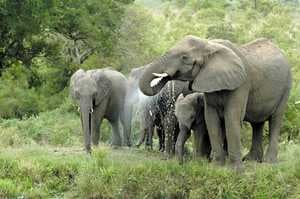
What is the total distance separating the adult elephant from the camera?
902 centimetres

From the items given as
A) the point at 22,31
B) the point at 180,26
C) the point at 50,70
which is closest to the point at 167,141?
the point at 22,31

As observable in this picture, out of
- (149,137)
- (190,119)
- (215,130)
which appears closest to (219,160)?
(215,130)

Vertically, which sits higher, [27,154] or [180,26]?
[180,26]

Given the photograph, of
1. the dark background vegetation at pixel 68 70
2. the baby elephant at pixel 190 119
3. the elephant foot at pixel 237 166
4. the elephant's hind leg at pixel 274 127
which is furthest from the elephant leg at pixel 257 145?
the dark background vegetation at pixel 68 70

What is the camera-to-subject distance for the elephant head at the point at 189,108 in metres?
10.0

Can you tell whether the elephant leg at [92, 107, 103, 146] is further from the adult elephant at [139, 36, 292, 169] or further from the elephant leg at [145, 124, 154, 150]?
the adult elephant at [139, 36, 292, 169]

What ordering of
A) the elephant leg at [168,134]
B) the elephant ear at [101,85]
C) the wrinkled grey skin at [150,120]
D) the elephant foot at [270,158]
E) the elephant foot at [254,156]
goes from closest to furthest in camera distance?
the elephant foot at [270,158]
the elephant foot at [254,156]
the elephant leg at [168,134]
the wrinkled grey skin at [150,120]
the elephant ear at [101,85]

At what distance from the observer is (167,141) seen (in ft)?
36.4

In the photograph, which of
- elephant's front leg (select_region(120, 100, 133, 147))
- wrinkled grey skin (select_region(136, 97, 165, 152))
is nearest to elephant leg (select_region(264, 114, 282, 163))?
wrinkled grey skin (select_region(136, 97, 165, 152))

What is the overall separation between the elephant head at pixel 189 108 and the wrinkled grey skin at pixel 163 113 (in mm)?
709

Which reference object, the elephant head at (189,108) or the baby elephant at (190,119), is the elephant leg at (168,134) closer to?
the baby elephant at (190,119)

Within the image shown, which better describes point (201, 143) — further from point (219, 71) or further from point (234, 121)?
point (219, 71)

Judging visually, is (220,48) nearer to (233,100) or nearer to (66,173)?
(233,100)

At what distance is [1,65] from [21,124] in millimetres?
5810
